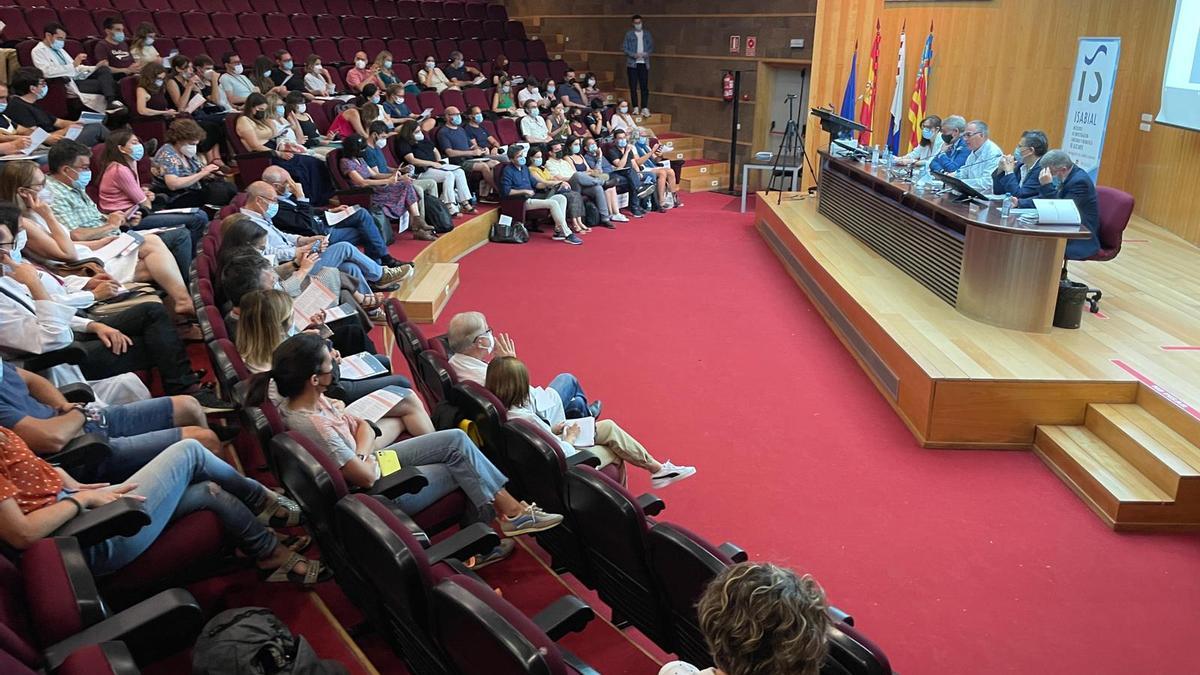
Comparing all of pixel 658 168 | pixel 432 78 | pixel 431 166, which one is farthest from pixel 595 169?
pixel 432 78

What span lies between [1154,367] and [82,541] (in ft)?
14.3

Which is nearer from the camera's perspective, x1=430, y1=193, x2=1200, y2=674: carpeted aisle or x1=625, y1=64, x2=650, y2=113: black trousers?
x1=430, y1=193, x2=1200, y2=674: carpeted aisle

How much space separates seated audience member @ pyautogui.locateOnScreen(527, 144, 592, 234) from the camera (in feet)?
27.7

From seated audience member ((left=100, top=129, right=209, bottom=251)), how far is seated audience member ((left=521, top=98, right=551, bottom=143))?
525 centimetres

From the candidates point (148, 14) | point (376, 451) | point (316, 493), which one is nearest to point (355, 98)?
point (148, 14)

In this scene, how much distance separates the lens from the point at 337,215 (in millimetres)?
5605

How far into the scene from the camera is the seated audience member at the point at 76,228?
11.5ft

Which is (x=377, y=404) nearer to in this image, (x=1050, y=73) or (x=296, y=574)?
(x=296, y=574)

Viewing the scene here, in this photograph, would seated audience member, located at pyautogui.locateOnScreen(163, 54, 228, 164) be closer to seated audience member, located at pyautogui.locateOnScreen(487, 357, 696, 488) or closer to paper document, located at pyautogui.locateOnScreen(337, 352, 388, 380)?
paper document, located at pyautogui.locateOnScreen(337, 352, 388, 380)

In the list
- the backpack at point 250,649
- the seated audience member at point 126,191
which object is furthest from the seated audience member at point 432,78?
the backpack at point 250,649

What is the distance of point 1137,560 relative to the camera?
121 inches

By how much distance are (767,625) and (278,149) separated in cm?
590

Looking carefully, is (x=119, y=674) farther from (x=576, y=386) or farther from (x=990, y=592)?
(x=990, y=592)

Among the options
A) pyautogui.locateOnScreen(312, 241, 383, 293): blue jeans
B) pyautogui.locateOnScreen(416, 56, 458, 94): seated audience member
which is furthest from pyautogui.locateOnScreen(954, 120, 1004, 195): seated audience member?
pyautogui.locateOnScreen(416, 56, 458, 94): seated audience member
